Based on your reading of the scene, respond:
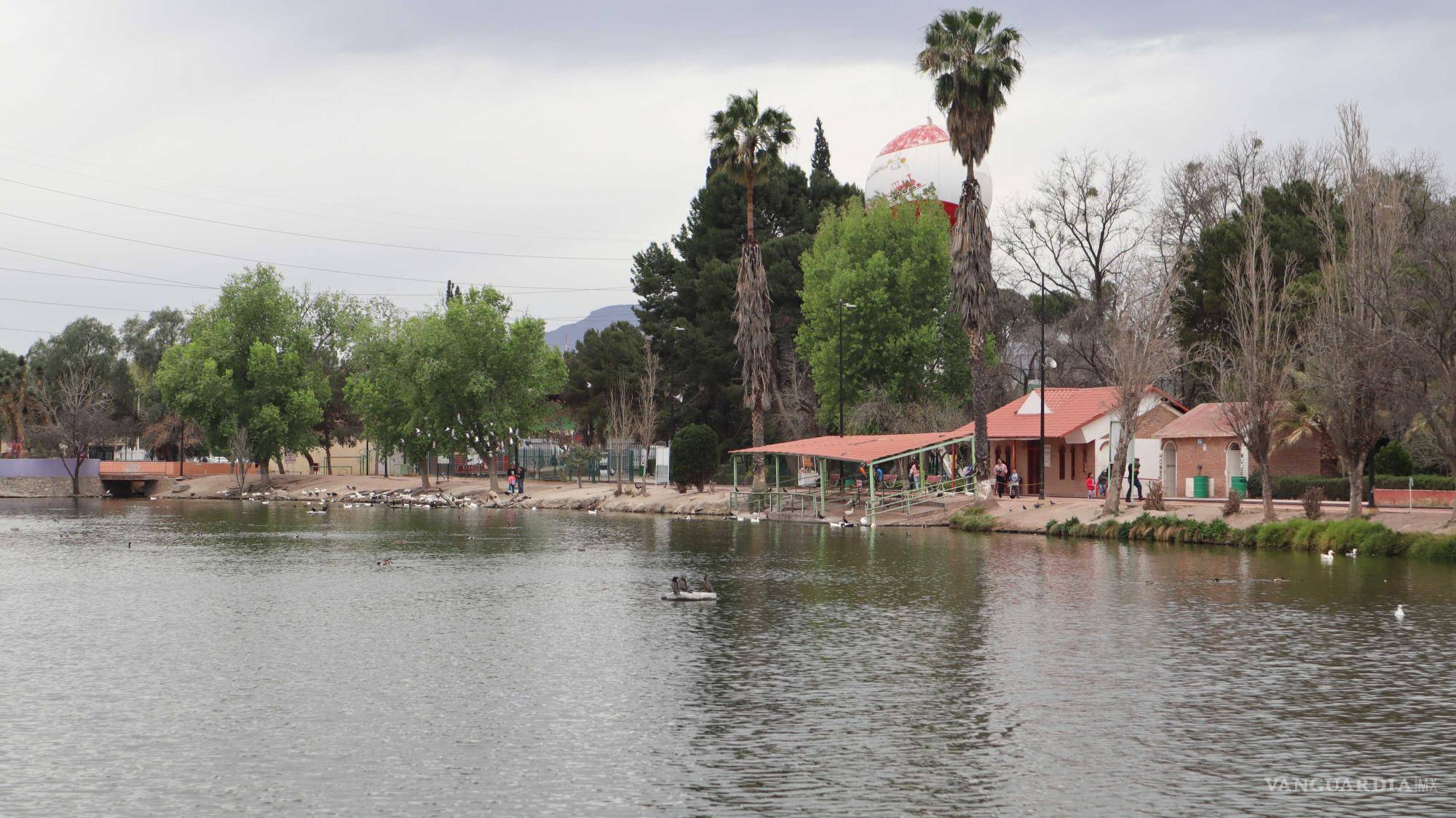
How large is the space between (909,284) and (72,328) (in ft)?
257

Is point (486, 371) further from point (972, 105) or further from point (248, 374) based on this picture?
Answer: point (972, 105)

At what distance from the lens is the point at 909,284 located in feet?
236

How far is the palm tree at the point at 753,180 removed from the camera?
226ft

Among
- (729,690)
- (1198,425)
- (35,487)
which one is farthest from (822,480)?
(35,487)

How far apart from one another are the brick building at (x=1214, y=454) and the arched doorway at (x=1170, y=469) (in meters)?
0.05

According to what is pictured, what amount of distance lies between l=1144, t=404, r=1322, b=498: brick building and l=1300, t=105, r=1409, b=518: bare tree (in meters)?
9.29

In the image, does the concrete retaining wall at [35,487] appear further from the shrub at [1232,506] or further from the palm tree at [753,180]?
the shrub at [1232,506]

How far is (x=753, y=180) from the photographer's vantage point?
7012 cm

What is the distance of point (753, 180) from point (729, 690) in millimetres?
52696

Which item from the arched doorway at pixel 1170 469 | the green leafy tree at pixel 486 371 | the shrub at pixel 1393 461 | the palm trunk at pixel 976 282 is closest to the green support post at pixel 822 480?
the palm trunk at pixel 976 282

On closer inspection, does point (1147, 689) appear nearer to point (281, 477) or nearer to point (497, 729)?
point (497, 729)

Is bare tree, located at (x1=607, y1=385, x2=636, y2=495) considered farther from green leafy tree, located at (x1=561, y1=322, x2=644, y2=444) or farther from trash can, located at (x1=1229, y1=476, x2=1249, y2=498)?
trash can, located at (x1=1229, y1=476, x2=1249, y2=498)

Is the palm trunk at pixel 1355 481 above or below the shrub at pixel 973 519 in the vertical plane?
above

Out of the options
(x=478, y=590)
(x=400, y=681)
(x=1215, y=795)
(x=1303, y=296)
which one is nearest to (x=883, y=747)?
(x=1215, y=795)
